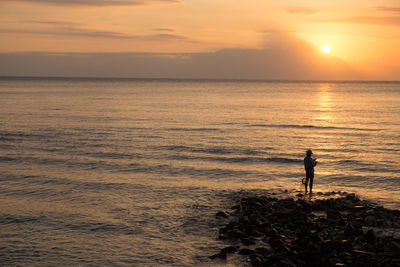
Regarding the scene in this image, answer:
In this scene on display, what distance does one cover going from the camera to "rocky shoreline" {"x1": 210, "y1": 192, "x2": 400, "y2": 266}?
1258 cm

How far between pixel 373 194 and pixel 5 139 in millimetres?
32157

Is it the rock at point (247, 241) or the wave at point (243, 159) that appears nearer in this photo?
the rock at point (247, 241)

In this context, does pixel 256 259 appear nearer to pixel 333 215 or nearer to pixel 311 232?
pixel 311 232

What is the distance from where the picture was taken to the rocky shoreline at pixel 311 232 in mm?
12578

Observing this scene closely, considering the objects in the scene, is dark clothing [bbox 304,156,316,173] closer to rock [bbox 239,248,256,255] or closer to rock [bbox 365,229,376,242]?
rock [bbox 365,229,376,242]

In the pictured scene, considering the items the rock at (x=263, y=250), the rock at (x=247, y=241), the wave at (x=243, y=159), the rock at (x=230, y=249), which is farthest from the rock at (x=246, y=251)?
the wave at (x=243, y=159)

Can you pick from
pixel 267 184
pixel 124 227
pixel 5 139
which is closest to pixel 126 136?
pixel 5 139

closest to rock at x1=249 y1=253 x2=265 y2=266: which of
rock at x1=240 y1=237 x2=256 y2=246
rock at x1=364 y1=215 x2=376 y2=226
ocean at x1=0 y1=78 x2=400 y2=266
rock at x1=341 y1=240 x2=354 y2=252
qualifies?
rock at x1=240 y1=237 x2=256 y2=246

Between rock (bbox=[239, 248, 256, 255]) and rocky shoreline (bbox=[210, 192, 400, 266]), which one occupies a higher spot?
rocky shoreline (bbox=[210, 192, 400, 266])

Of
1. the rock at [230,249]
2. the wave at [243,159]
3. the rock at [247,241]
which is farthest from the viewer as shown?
the wave at [243,159]

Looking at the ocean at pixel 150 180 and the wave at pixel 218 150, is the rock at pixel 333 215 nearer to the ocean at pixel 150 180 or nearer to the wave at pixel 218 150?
the ocean at pixel 150 180

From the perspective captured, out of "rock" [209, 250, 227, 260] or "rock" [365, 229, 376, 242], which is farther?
"rock" [365, 229, 376, 242]

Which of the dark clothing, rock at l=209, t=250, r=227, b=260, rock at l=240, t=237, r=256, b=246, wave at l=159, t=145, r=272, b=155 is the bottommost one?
rock at l=209, t=250, r=227, b=260

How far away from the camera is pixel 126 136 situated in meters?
Answer: 39.7
